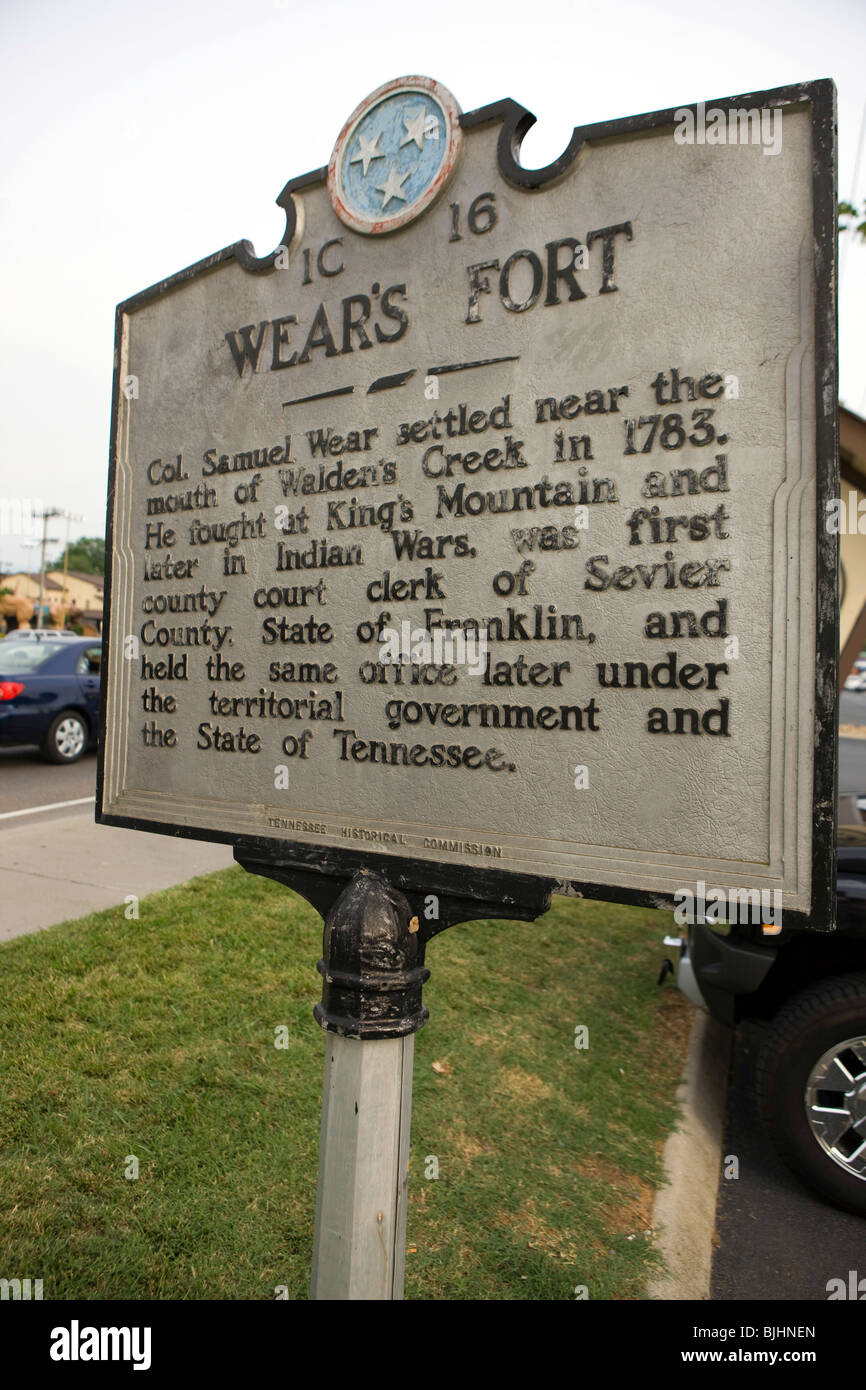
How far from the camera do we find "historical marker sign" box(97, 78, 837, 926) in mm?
1446

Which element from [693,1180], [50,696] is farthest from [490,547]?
[50,696]

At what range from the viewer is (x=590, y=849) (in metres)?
1.57

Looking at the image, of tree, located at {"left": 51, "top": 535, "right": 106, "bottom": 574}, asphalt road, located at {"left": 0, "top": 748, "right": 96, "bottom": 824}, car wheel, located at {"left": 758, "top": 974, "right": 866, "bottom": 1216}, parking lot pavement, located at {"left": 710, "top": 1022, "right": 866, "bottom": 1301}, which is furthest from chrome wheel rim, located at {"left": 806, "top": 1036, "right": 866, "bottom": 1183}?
tree, located at {"left": 51, "top": 535, "right": 106, "bottom": 574}

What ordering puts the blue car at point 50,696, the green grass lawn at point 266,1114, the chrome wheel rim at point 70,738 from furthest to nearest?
the chrome wheel rim at point 70,738 → the blue car at point 50,696 → the green grass lawn at point 266,1114

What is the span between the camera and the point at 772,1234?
3025 mm

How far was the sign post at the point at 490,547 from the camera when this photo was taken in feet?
4.75

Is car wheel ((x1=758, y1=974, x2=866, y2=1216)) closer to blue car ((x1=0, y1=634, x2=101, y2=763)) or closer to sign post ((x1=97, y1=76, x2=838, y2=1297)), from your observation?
sign post ((x1=97, y1=76, x2=838, y2=1297))

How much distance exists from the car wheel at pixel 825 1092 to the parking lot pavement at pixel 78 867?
2.86 metres

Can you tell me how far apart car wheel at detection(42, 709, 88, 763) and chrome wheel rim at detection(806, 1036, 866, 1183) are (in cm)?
891

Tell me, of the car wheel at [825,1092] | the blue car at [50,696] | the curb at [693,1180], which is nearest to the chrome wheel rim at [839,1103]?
the car wheel at [825,1092]

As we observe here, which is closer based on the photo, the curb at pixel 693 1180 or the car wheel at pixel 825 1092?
the curb at pixel 693 1180

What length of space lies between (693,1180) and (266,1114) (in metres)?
1.52

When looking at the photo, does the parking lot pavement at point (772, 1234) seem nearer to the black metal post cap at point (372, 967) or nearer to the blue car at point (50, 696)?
the black metal post cap at point (372, 967)
